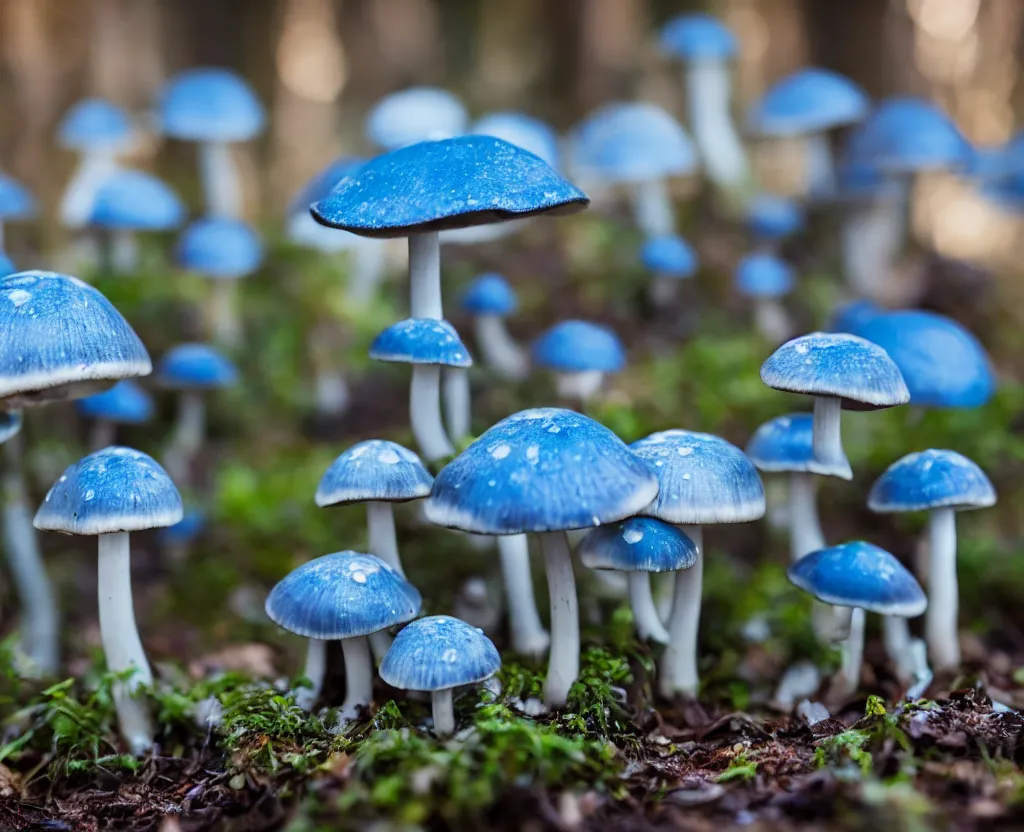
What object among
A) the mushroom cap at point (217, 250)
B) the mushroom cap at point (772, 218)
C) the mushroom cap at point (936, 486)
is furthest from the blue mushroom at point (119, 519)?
the mushroom cap at point (772, 218)

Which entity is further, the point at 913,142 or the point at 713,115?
the point at 713,115

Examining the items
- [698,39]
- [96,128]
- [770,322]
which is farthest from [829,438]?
[96,128]

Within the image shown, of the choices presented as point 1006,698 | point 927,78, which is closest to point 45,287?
point 1006,698

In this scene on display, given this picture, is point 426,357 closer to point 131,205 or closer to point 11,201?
point 131,205

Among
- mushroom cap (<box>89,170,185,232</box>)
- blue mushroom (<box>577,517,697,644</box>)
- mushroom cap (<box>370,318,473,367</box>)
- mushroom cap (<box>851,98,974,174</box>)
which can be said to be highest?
mushroom cap (<box>851,98,974,174</box>)

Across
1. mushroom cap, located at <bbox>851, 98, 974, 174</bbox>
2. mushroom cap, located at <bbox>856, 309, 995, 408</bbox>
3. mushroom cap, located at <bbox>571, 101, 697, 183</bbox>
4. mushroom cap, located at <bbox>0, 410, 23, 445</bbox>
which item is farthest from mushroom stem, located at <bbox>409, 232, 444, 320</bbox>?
mushroom cap, located at <bbox>851, 98, 974, 174</bbox>

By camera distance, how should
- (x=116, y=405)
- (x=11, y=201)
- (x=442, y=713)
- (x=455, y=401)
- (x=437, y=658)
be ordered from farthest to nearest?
1. (x=11, y=201)
2. (x=116, y=405)
3. (x=455, y=401)
4. (x=442, y=713)
5. (x=437, y=658)

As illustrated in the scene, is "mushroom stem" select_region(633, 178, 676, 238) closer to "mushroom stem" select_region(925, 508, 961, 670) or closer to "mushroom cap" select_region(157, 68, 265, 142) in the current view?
"mushroom cap" select_region(157, 68, 265, 142)
